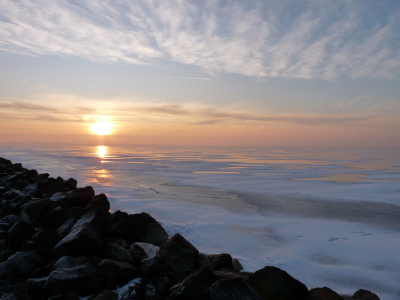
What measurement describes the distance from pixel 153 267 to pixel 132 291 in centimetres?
40

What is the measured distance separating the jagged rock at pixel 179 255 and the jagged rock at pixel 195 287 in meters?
0.75

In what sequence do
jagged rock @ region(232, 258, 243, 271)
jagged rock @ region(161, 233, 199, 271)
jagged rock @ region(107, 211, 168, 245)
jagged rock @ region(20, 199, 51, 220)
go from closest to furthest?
jagged rock @ region(161, 233, 199, 271), jagged rock @ region(232, 258, 243, 271), jagged rock @ region(107, 211, 168, 245), jagged rock @ region(20, 199, 51, 220)

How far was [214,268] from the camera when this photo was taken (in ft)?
11.6

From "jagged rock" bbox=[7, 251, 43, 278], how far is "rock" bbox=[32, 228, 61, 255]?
156mm

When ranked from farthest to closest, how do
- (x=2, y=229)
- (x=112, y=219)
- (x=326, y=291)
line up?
1. (x=2, y=229)
2. (x=112, y=219)
3. (x=326, y=291)

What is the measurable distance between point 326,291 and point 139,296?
183 cm

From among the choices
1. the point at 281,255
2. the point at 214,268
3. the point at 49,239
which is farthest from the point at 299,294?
the point at 49,239

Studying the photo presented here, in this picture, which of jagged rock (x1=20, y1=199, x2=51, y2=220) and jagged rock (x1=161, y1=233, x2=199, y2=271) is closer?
jagged rock (x1=161, y1=233, x2=199, y2=271)

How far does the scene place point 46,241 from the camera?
4.37 metres

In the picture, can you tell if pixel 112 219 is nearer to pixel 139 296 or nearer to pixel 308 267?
pixel 139 296

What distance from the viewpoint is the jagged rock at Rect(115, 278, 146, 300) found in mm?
3163

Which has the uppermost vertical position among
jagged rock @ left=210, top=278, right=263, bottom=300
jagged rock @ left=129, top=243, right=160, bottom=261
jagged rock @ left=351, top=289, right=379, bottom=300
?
jagged rock @ left=210, top=278, right=263, bottom=300

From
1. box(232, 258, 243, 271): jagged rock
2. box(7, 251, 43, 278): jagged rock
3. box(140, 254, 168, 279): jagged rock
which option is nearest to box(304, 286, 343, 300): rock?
box(232, 258, 243, 271): jagged rock

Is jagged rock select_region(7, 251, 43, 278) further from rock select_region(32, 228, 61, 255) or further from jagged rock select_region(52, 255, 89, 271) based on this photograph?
jagged rock select_region(52, 255, 89, 271)
